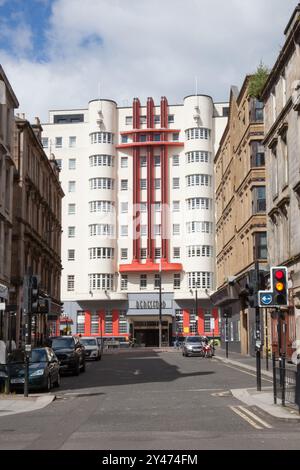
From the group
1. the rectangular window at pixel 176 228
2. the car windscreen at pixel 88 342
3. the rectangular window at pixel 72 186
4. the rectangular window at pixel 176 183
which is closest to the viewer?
the car windscreen at pixel 88 342

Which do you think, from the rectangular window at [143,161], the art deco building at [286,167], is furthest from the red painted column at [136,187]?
the art deco building at [286,167]

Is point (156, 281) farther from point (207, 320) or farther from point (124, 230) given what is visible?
point (207, 320)

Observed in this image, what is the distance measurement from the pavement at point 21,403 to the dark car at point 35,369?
1120 mm

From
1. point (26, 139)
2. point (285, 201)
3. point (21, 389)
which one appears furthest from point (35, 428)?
point (26, 139)

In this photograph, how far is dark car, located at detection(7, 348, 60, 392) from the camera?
21.0m

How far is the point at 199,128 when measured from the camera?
83.9 metres

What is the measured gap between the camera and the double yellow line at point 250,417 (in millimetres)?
12852

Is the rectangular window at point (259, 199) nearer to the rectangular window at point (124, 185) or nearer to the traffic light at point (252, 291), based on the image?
the traffic light at point (252, 291)

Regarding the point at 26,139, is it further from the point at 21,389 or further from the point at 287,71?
the point at 21,389

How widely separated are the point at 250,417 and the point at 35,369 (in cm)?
909

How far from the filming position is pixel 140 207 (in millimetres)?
82562

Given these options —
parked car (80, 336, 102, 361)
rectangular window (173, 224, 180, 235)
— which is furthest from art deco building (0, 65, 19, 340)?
rectangular window (173, 224, 180, 235)

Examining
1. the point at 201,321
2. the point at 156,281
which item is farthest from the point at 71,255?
the point at 201,321

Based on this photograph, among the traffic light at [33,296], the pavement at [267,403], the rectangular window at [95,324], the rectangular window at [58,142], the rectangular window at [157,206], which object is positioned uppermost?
the rectangular window at [58,142]
